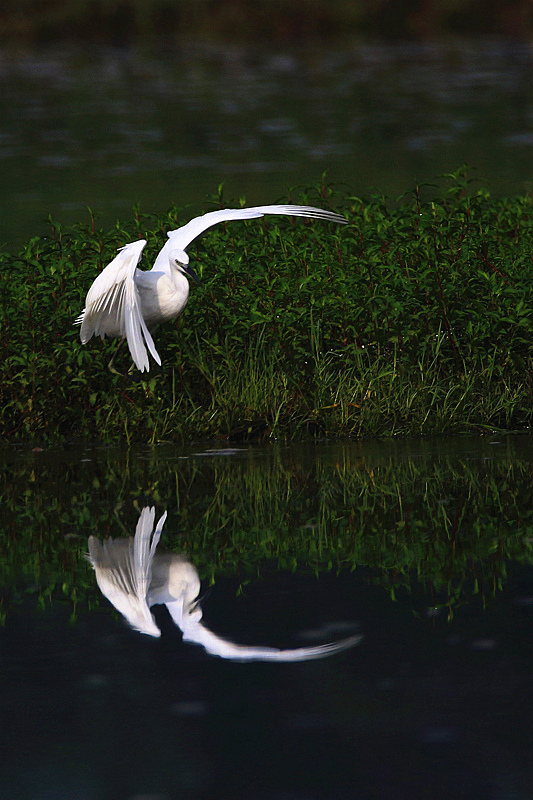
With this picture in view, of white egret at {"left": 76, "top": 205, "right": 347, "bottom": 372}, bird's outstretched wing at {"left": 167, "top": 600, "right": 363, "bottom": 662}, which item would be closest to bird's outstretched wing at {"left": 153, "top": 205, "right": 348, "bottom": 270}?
white egret at {"left": 76, "top": 205, "right": 347, "bottom": 372}

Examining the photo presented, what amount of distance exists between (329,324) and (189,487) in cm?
200

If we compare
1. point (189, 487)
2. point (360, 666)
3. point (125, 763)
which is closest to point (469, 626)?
point (360, 666)

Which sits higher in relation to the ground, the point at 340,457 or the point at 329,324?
the point at 329,324

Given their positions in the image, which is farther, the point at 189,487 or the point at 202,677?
the point at 189,487

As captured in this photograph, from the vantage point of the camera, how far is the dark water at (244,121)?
2694 centimetres

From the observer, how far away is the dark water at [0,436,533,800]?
14.9 ft

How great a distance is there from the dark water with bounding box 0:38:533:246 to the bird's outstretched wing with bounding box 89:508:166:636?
27.4ft

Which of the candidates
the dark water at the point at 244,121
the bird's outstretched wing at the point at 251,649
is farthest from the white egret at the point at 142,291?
the dark water at the point at 244,121

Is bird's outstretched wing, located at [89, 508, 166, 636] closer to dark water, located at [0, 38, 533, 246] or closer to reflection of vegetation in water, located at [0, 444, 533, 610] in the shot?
reflection of vegetation in water, located at [0, 444, 533, 610]

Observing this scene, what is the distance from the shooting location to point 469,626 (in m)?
5.75

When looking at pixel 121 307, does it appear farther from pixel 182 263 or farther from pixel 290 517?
pixel 290 517

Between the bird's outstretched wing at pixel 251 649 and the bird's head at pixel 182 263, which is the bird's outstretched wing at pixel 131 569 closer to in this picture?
the bird's outstretched wing at pixel 251 649

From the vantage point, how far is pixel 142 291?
9.30 meters

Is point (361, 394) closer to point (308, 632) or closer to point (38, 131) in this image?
point (308, 632)
